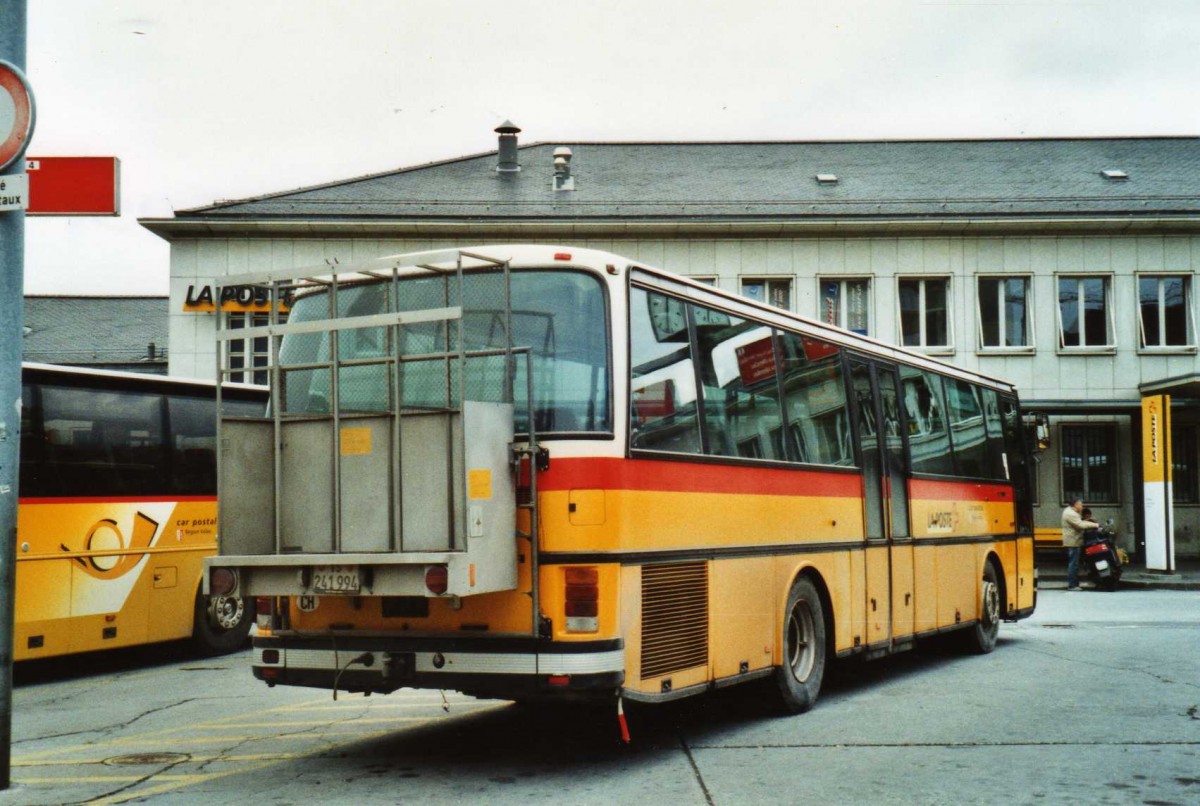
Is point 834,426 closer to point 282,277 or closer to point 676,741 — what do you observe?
point 676,741

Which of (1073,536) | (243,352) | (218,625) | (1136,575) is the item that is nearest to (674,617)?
(218,625)

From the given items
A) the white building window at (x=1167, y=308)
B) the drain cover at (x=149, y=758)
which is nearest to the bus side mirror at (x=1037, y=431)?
the drain cover at (x=149, y=758)

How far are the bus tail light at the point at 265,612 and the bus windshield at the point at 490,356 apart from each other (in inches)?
47.8

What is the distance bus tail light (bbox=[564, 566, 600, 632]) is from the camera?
7523 millimetres

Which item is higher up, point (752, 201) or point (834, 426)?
point (752, 201)

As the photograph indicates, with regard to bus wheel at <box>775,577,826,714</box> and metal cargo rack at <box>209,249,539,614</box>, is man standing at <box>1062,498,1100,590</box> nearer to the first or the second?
bus wheel at <box>775,577,826,714</box>

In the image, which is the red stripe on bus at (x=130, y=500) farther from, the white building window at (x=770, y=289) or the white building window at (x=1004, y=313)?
the white building window at (x=1004, y=313)

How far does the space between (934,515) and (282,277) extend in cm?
787

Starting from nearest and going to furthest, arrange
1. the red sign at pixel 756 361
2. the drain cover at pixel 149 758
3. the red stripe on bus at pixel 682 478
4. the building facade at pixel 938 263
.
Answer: the red stripe on bus at pixel 682 478 < the drain cover at pixel 149 758 < the red sign at pixel 756 361 < the building facade at pixel 938 263

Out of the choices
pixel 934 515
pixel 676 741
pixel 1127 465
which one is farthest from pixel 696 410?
pixel 1127 465

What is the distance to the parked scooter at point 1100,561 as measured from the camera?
27000 millimetres

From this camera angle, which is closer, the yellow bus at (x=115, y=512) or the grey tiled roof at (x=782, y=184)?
the yellow bus at (x=115, y=512)

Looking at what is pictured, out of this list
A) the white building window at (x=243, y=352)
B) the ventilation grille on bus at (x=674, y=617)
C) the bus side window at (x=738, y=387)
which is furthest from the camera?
the white building window at (x=243, y=352)

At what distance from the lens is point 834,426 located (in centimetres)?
1126
